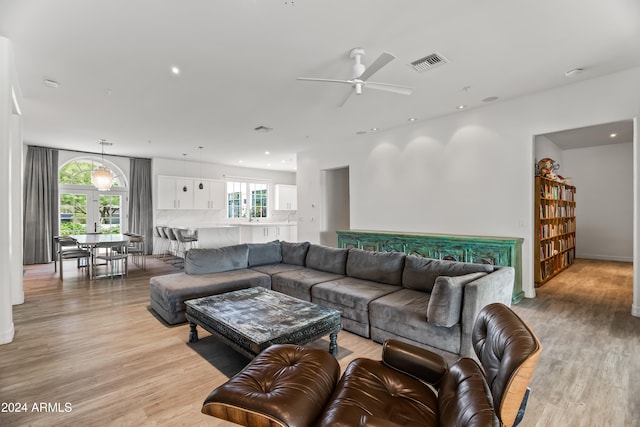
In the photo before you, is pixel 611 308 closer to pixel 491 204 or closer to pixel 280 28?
pixel 491 204

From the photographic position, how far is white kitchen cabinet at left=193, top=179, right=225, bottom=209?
10000mm

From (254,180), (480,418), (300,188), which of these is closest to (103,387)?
(480,418)

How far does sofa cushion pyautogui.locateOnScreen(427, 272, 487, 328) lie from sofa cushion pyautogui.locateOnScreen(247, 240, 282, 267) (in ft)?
9.64

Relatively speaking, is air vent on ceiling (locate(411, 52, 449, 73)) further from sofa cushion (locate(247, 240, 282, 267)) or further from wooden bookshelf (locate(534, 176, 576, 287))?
sofa cushion (locate(247, 240, 282, 267))

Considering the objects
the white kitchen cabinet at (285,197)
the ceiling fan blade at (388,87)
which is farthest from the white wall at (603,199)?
the white kitchen cabinet at (285,197)

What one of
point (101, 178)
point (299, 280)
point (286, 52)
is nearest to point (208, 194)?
point (101, 178)

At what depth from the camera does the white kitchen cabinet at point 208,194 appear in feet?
32.8

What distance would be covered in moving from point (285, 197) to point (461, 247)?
27.5 feet

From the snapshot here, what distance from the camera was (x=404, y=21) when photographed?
2693 mm

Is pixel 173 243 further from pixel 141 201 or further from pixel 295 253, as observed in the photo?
pixel 295 253

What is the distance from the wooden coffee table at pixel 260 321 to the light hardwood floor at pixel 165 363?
29 centimetres

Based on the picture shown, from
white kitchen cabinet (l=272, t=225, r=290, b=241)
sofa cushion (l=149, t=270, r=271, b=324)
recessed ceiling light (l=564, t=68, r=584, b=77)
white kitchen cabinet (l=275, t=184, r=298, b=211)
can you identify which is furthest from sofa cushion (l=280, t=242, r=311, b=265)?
white kitchen cabinet (l=275, t=184, r=298, b=211)

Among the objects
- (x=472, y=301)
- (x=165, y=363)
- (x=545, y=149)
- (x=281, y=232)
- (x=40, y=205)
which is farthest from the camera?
(x=281, y=232)

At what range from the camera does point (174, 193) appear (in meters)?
9.48
